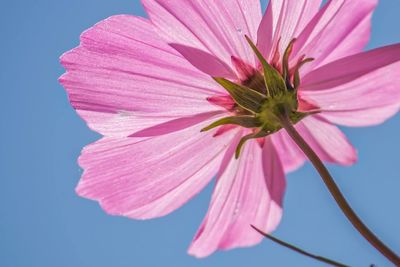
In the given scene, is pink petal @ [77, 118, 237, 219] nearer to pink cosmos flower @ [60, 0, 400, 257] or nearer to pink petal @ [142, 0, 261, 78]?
pink cosmos flower @ [60, 0, 400, 257]

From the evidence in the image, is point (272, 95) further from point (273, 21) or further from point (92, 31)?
point (92, 31)

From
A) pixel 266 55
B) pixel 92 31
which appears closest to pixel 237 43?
pixel 266 55

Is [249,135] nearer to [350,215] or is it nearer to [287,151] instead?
[287,151]

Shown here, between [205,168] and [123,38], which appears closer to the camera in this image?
[123,38]

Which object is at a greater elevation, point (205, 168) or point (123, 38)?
point (123, 38)

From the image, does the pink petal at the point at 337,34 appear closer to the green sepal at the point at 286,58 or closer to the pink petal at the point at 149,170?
the green sepal at the point at 286,58

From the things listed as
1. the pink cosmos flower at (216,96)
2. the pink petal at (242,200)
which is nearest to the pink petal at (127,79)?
the pink cosmos flower at (216,96)
